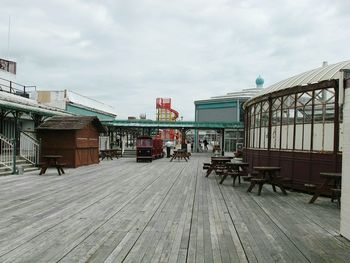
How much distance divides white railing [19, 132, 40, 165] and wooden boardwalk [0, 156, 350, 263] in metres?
7.56

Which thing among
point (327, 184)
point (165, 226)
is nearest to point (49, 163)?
point (165, 226)

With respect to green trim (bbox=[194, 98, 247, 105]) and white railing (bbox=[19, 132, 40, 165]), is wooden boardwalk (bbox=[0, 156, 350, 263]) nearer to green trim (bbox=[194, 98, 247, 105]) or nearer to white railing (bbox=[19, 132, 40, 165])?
white railing (bbox=[19, 132, 40, 165])

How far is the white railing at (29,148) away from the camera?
18.3 metres

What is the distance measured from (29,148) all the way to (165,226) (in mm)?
13965

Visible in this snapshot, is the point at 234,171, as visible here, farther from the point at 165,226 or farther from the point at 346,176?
the point at 346,176

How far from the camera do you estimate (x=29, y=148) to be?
18.6 m

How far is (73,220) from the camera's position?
6.91 m

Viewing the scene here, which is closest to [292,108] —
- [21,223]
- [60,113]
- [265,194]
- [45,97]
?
[265,194]

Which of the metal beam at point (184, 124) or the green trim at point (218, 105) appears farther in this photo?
the green trim at point (218, 105)

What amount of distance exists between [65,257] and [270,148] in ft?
32.1

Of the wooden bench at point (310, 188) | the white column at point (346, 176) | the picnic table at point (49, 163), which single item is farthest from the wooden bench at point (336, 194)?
the picnic table at point (49, 163)

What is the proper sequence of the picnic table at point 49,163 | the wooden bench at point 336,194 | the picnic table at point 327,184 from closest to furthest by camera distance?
A: the wooden bench at point 336,194
the picnic table at point 327,184
the picnic table at point 49,163

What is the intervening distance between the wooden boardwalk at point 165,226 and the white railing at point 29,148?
298 inches

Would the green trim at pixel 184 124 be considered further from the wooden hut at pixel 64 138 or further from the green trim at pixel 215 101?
the wooden hut at pixel 64 138
